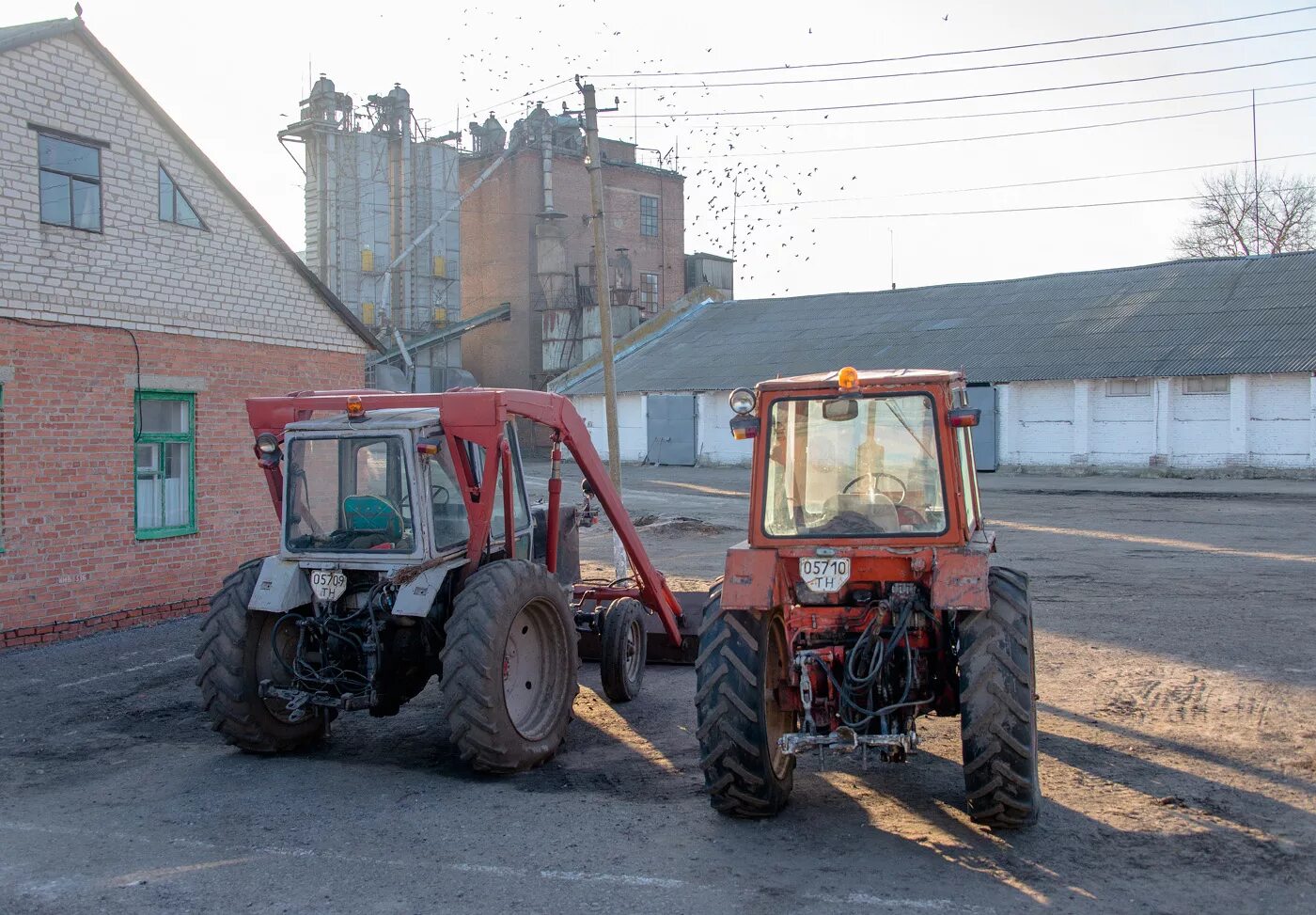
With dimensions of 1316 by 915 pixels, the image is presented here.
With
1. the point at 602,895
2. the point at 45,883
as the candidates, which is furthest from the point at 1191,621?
the point at 45,883

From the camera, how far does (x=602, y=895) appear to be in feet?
17.3

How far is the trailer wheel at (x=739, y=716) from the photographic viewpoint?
5926mm

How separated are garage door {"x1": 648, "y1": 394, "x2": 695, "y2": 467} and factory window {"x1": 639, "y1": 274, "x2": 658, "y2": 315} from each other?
9750 millimetres

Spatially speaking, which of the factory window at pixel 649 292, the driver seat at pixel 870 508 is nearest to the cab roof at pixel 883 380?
the driver seat at pixel 870 508

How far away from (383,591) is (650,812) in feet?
7.51

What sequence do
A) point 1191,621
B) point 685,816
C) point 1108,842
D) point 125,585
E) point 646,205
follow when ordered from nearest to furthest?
point 1108,842, point 685,816, point 1191,621, point 125,585, point 646,205

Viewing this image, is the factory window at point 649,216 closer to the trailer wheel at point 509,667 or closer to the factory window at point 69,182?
the factory window at point 69,182

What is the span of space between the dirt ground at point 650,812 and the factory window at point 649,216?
41649 mm

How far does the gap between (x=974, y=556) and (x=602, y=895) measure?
2.45 meters

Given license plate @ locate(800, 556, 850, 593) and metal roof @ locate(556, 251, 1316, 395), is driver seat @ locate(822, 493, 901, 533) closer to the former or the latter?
license plate @ locate(800, 556, 850, 593)

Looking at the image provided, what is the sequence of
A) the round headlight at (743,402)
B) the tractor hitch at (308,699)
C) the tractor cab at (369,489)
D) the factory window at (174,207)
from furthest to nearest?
the factory window at (174,207) < the tractor cab at (369,489) < the tractor hitch at (308,699) < the round headlight at (743,402)

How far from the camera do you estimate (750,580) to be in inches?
239

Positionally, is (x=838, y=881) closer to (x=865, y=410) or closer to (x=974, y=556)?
(x=974, y=556)

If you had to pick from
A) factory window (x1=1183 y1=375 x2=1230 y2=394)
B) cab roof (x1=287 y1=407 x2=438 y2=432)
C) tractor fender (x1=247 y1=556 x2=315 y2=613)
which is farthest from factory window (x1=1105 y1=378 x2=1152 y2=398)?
tractor fender (x1=247 y1=556 x2=315 y2=613)
